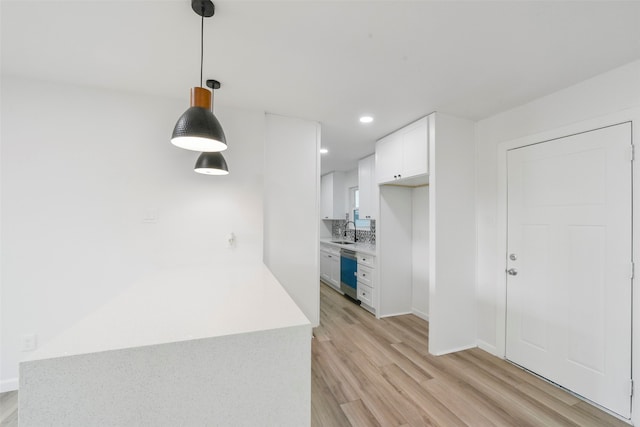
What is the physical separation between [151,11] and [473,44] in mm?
1915

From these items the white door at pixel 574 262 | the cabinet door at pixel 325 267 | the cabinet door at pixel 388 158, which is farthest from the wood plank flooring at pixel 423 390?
the cabinet door at pixel 325 267

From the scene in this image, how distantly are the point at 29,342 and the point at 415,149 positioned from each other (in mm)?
3956

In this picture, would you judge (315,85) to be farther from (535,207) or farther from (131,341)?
(535,207)

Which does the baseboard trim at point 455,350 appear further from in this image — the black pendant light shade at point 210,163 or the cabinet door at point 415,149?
the black pendant light shade at point 210,163

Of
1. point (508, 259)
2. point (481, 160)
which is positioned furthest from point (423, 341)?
point (481, 160)

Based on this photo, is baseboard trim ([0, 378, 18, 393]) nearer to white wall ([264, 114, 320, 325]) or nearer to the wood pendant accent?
white wall ([264, 114, 320, 325])

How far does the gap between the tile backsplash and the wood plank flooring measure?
2.10 meters

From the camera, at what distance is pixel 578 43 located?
1583 millimetres

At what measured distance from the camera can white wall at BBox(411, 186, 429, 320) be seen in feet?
11.5

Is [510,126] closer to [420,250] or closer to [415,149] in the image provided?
[415,149]

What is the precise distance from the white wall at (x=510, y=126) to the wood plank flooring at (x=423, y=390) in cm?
57

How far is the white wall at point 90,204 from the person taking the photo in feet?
6.59

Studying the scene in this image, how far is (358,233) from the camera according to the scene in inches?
205

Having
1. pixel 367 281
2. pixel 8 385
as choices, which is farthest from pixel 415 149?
pixel 8 385
